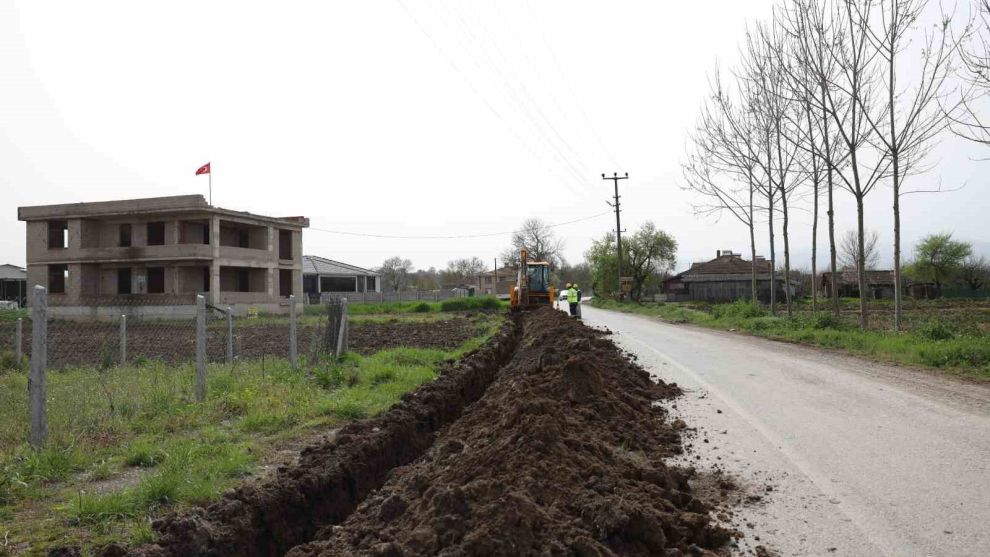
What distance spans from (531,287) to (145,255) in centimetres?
2433

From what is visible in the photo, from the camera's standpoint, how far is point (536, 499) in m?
4.24

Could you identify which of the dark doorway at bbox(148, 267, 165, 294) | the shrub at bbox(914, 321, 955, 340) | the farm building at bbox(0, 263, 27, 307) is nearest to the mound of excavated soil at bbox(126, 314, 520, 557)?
the shrub at bbox(914, 321, 955, 340)

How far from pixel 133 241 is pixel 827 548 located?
1800 inches

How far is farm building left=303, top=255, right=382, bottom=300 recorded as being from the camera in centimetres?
6301

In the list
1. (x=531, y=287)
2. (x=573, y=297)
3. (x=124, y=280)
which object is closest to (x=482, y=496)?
(x=573, y=297)

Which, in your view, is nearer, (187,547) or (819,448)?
(187,547)

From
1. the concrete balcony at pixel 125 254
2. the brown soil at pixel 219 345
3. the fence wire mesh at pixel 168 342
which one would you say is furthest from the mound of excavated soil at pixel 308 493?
the concrete balcony at pixel 125 254

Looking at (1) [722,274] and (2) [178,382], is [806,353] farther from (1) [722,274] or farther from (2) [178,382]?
(1) [722,274]

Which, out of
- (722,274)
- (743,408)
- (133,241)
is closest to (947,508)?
(743,408)

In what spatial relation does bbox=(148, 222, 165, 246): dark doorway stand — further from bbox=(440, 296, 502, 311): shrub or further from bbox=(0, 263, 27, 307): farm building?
bbox=(0, 263, 27, 307): farm building

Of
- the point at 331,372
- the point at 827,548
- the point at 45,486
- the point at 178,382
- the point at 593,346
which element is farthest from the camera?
the point at 593,346

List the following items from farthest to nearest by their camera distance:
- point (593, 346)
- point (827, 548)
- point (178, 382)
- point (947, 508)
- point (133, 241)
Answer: point (133, 241) → point (593, 346) → point (178, 382) → point (947, 508) → point (827, 548)

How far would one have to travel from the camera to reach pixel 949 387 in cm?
1023

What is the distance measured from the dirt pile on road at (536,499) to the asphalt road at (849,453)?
547 millimetres
